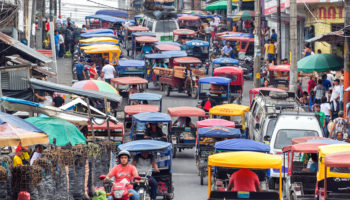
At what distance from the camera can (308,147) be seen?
17.8 m

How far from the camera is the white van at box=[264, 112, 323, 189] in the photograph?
22.2 metres

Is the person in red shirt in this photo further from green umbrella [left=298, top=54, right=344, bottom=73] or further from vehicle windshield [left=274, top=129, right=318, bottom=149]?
green umbrella [left=298, top=54, right=344, bottom=73]

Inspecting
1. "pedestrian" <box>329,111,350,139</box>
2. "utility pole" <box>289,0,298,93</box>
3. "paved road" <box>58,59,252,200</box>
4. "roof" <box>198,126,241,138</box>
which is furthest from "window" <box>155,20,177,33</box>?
"pedestrian" <box>329,111,350,139</box>

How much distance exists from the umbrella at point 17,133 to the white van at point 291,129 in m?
8.82

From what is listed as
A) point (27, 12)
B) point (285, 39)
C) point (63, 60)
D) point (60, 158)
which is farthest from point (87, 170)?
point (285, 39)

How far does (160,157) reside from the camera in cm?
2070

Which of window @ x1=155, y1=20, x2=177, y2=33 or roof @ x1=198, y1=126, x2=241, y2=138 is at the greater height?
window @ x1=155, y1=20, x2=177, y2=33

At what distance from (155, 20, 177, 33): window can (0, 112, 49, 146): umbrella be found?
39454 millimetres

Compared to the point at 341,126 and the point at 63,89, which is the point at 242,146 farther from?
the point at 63,89

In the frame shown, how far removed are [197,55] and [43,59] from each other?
1996cm

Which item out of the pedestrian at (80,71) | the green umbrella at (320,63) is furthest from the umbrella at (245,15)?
the green umbrella at (320,63)

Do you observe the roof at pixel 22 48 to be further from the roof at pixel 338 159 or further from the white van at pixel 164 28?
the white van at pixel 164 28

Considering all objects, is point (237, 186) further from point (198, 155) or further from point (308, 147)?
point (198, 155)

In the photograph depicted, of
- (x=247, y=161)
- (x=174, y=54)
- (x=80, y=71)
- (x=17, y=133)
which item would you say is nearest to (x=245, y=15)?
(x=174, y=54)
